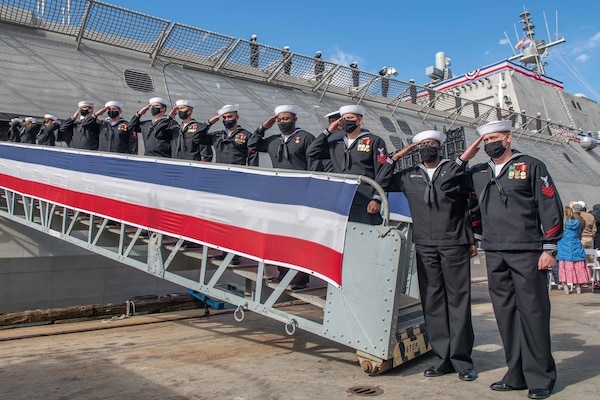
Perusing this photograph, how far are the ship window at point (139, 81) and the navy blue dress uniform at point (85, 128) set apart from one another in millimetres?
2982

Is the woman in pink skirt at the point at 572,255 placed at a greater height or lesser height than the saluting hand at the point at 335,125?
lesser

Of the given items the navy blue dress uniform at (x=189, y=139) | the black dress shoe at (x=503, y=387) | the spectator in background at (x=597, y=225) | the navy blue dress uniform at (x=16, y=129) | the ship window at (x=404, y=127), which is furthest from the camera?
the ship window at (x=404, y=127)

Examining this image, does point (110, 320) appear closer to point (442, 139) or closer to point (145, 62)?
point (442, 139)

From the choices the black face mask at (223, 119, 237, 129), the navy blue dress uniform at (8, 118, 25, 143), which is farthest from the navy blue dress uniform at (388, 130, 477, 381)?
the navy blue dress uniform at (8, 118, 25, 143)

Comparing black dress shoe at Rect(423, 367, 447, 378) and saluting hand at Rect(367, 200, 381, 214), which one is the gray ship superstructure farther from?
black dress shoe at Rect(423, 367, 447, 378)

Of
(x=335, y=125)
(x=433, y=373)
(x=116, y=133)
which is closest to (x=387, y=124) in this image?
(x=116, y=133)

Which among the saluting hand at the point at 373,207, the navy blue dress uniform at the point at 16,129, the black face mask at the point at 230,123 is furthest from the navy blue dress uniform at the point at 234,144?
the navy blue dress uniform at the point at 16,129

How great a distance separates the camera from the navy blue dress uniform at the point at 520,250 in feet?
10.2

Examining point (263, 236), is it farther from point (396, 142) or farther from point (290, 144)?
point (396, 142)

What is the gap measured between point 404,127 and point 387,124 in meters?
0.93

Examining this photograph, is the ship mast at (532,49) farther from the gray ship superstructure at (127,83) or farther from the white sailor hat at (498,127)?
the white sailor hat at (498,127)

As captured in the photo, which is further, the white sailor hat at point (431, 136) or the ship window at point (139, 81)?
the ship window at point (139, 81)

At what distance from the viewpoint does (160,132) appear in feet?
20.2

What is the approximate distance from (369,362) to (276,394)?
72 cm
